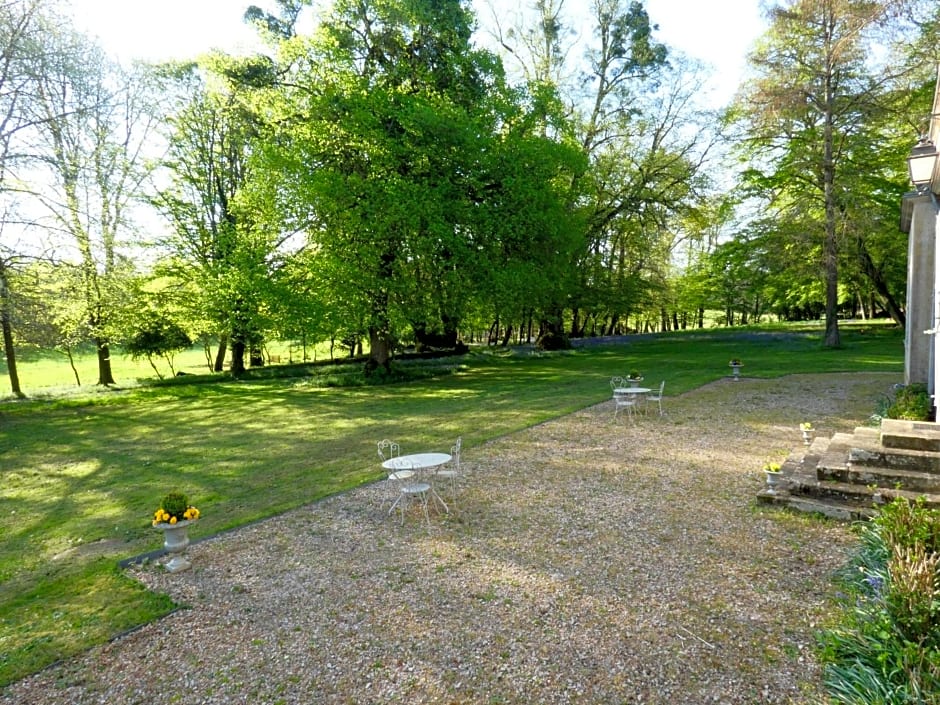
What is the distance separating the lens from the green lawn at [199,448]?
4.79 m

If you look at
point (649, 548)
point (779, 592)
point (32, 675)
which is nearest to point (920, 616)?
point (779, 592)

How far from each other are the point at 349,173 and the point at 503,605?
16899 mm

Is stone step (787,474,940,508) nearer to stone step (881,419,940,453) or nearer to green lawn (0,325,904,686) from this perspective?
stone step (881,419,940,453)

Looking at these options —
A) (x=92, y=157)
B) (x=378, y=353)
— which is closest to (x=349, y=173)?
(x=378, y=353)

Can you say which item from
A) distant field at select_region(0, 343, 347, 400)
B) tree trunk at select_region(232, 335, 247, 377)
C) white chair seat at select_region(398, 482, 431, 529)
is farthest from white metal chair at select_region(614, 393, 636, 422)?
distant field at select_region(0, 343, 347, 400)

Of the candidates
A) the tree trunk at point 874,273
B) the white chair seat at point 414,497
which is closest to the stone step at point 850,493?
the white chair seat at point 414,497

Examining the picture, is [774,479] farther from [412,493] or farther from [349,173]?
[349,173]

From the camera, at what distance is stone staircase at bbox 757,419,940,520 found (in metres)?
5.63

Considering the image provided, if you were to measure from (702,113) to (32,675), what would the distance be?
32.6m

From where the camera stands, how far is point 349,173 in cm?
1802

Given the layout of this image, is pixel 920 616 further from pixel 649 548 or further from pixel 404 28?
pixel 404 28

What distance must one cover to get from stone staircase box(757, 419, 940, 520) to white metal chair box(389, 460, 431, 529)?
A: 422 cm

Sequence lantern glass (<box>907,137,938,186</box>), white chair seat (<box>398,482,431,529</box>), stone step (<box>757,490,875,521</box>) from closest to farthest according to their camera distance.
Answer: stone step (<box>757,490,875,521</box>), white chair seat (<box>398,482,431,529</box>), lantern glass (<box>907,137,938,186</box>)

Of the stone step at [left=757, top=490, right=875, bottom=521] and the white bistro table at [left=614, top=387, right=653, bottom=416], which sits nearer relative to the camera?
the stone step at [left=757, top=490, right=875, bottom=521]
